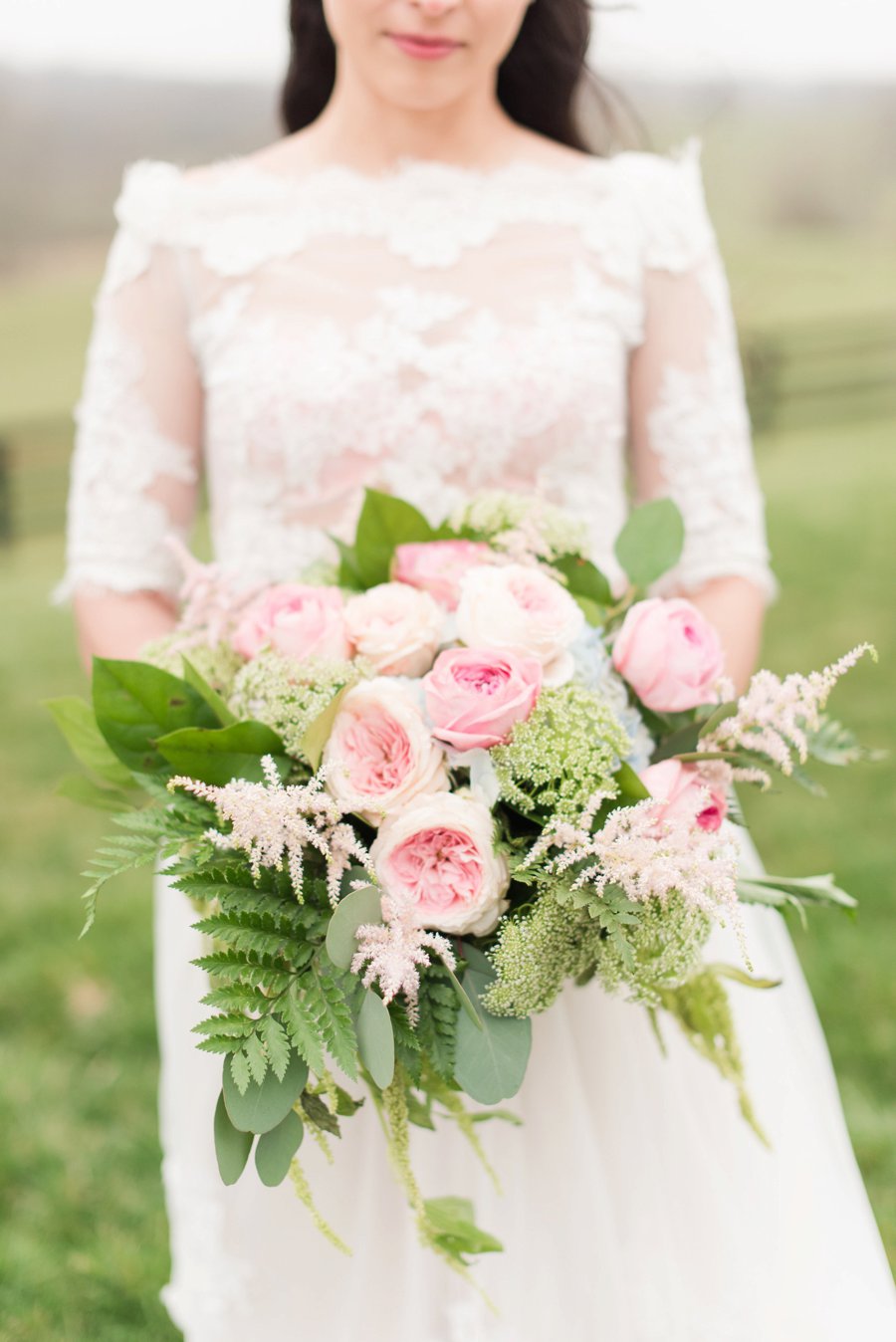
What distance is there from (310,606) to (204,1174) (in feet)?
4.11

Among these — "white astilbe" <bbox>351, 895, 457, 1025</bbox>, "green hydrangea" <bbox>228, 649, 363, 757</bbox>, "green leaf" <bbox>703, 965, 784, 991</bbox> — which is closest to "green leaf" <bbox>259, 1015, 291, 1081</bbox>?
"white astilbe" <bbox>351, 895, 457, 1025</bbox>

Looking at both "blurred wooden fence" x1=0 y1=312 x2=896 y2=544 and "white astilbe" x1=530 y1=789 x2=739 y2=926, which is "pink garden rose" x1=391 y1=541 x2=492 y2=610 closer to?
"white astilbe" x1=530 y1=789 x2=739 y2=926

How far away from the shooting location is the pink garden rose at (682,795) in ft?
5.22

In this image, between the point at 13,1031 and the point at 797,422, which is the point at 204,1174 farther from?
the point at 797,422

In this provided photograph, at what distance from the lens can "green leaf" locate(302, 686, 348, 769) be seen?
5.16 feet

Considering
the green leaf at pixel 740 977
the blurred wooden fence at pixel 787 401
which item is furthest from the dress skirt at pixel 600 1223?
the blurred wooden fence at pixel 787 401

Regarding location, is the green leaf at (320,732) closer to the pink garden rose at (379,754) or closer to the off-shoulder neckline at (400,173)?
the pink garden rose at (379,754)

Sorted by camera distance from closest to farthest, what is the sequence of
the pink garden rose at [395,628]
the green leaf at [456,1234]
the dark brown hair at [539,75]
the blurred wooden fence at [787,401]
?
the pink garden rose at [395,628] < the green leaf at [456,1234] < the dark brown hair at [539,75] < the blurred wooden fence at [787,401]

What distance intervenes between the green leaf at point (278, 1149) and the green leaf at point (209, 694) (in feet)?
1.62

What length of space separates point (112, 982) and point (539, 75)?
3.09m

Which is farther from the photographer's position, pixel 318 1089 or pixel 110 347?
pixel 110 347

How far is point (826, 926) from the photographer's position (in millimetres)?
4535

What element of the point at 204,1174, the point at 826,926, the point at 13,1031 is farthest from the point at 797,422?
the point at 204,1174

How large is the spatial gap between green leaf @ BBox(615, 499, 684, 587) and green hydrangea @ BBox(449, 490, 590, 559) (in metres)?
0.06
